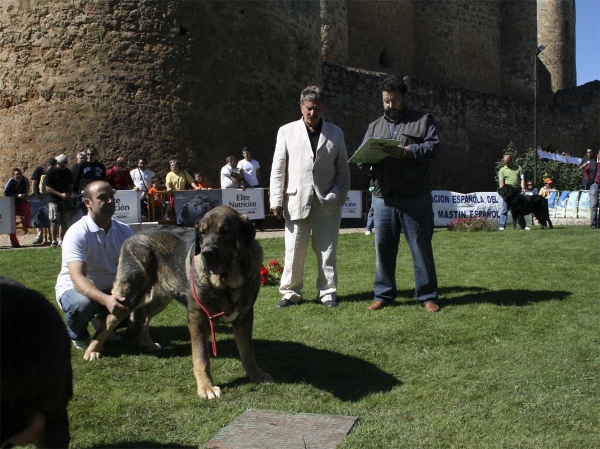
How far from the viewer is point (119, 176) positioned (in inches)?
571

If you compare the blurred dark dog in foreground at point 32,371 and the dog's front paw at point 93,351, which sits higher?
the blurred dark dog in foreground at point 32,371

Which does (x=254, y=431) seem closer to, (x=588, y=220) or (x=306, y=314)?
(x=306, y=314)

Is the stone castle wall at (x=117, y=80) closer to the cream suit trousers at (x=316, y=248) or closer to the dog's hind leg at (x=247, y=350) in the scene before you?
the cream suit trousers at (x=316, y=248)

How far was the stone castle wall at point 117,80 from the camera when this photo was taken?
15930mm

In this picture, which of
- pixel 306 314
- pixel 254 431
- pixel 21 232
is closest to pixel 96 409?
pixel 254 431

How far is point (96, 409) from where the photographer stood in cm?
385

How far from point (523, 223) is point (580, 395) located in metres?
13.3

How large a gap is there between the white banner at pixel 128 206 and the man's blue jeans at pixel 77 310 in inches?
329

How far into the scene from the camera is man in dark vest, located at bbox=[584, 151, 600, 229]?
Result: 637 inches

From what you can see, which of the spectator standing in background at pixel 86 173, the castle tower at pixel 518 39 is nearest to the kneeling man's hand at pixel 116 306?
the spectator standing in background at pixel 86 173

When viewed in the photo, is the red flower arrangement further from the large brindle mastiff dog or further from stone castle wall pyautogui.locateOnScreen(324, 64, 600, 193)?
stone castle wall pyautogui.locateOnScreen(324, 64, 600, 193)

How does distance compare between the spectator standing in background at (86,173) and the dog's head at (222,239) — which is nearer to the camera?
the dog's head at (222,239)

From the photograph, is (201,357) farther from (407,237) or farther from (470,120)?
(470,120)

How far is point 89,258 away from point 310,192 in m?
2.26
